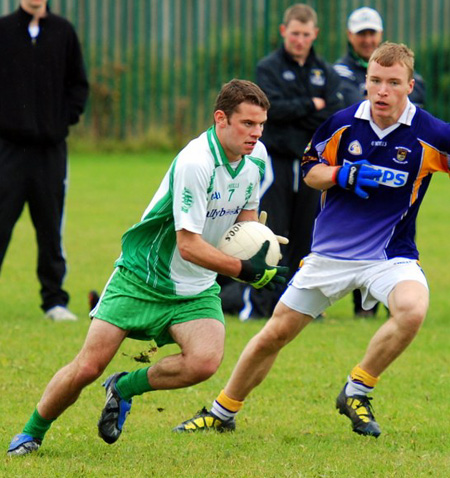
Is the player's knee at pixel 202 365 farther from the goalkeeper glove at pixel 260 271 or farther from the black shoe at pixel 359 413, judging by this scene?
the black shoe at pixel 359 413

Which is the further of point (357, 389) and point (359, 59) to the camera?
point (359, 59)

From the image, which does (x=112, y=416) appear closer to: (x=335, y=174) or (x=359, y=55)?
(x=335, y=174)

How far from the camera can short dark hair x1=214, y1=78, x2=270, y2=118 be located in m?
5.97

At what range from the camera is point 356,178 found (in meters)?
6.55

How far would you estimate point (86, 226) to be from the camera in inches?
643

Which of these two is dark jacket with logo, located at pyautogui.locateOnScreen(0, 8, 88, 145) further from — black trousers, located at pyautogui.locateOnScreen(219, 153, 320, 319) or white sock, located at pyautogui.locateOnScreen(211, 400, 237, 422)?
white sock, located at pyautogui.locateOnScreen(211, 400, 237, 422)

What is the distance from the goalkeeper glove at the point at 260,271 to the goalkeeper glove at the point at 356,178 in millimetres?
821

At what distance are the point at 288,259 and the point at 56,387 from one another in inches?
193

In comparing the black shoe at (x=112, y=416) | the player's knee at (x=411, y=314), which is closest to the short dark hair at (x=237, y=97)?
the player's knee at (x=411, y=314)

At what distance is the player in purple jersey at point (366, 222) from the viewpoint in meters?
6.64

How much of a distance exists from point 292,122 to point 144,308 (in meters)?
4.63

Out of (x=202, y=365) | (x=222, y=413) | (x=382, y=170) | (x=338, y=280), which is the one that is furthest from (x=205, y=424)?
(x=382, y=170)

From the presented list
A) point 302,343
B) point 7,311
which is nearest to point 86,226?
point 7,311

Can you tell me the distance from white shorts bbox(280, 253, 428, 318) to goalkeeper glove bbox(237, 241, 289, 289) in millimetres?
792
